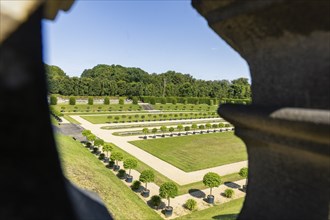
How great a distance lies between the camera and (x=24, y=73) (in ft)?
3.33

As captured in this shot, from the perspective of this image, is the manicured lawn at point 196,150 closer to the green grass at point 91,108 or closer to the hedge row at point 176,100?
the green grass at point 91,108

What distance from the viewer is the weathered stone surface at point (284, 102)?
1521mm

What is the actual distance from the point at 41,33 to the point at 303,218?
1580 mm

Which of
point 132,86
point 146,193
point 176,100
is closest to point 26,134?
point 146,193

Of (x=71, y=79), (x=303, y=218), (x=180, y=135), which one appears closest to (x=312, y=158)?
(x=303, y=218)

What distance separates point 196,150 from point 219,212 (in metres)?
10.5

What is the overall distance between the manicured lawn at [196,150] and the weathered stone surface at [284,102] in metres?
16.0

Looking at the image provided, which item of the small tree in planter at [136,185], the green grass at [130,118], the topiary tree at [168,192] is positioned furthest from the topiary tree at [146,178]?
the green grass at [130,118]

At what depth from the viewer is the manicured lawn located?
19.4 metres

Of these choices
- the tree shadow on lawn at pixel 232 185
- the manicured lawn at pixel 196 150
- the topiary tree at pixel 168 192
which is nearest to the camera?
the topiary tree at pixel 168 192

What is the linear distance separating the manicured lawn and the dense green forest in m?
19.2

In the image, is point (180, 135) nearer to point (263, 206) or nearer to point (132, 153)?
point (132, 153)

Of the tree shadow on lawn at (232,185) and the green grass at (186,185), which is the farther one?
the tree shadow on lawn at (232,185)

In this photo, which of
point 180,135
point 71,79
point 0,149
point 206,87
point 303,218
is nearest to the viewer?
point 0,149
